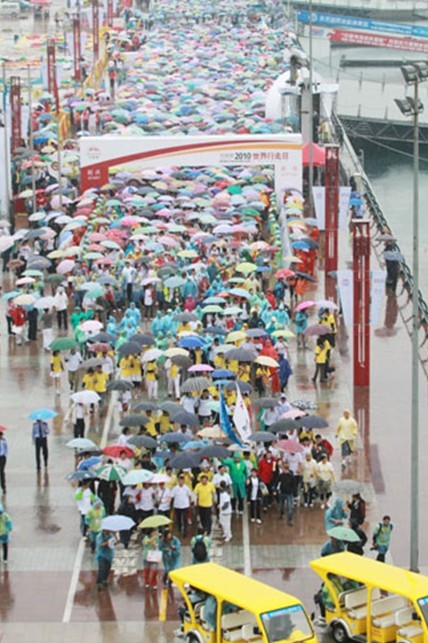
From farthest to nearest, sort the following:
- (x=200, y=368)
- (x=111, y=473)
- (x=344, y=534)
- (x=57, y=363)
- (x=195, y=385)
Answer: (x=57, y=363), (x=200, y=368), (x=195, y=385), (x=111, y=473), (x=344, y=534)

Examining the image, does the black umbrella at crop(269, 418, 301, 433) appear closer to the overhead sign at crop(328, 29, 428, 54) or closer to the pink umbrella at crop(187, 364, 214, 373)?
the pink umbrella at crop(187, 364, 214, 373)

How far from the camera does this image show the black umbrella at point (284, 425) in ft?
93.0

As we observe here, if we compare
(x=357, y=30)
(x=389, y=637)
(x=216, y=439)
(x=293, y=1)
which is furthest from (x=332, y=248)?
(x=293, y=1)

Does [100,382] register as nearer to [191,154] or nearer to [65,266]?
[65,266]

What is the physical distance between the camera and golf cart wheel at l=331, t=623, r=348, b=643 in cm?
2247

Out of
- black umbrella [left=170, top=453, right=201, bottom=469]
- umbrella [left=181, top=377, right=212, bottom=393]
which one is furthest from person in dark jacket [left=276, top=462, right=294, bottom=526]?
umbrella [left=181, top=377, right=212, bottom=393]

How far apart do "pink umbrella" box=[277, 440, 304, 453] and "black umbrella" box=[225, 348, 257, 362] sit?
4650mm

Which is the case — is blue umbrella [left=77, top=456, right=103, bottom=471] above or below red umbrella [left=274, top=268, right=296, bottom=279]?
below

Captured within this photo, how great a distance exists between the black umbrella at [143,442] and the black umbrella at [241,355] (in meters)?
4.47

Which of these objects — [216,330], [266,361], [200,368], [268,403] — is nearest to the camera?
[268,403]

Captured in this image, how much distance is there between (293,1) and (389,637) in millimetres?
104081

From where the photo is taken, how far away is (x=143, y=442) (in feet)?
91.2

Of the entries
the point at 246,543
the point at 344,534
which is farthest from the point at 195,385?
the point at 344,534

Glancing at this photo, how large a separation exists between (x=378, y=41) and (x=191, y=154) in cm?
5526
